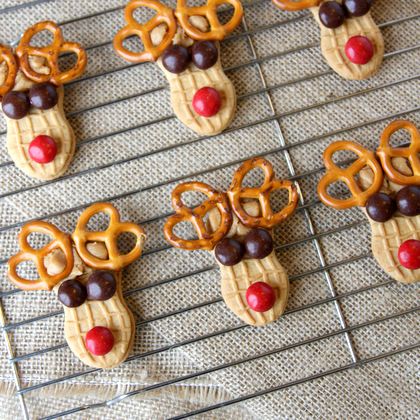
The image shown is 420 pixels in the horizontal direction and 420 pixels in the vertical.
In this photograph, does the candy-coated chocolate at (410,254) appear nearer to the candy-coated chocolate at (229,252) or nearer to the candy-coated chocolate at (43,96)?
the candy-coated chocolate at (229,252)

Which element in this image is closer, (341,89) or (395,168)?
(395,168)

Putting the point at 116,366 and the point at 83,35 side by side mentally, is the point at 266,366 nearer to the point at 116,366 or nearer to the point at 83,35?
the point at 116,366

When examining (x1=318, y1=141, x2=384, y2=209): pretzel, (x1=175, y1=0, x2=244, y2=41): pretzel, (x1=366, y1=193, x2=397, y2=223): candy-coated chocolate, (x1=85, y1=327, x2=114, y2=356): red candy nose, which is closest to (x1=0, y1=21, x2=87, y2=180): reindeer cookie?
(x1=175, y1=0, x2=244, y2=41): pretzel

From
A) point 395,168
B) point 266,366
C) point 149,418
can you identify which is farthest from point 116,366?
point 395,168

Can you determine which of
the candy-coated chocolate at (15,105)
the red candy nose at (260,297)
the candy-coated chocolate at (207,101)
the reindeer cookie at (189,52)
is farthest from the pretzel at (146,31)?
the red candy nose at (260,297)

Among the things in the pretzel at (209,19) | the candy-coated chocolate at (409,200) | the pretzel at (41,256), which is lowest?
the pretzel at (41,256)

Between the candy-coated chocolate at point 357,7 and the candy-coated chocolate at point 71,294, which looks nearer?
the candy-coated chocolate at point 71,294
